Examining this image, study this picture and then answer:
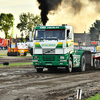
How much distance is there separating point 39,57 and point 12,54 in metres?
27.6

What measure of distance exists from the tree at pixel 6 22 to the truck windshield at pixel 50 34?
7316 cm

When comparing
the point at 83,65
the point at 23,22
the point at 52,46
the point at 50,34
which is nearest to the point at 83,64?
the point at 83,65

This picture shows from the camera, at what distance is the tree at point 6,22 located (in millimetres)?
91875

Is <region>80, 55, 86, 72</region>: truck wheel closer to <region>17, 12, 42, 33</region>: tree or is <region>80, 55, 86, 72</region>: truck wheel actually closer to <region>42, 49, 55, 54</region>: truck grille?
<region>42, 49, 55, 54</region>: truck grille

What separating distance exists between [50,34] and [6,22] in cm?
7609

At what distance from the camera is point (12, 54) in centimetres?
4669

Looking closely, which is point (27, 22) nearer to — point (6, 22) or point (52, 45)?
point (6, 22)

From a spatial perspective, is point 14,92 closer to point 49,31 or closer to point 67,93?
point 67,93

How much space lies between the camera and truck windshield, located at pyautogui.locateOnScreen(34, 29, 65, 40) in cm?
1917

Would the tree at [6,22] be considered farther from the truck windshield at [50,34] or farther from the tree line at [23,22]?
the truck windshield at [50,34]

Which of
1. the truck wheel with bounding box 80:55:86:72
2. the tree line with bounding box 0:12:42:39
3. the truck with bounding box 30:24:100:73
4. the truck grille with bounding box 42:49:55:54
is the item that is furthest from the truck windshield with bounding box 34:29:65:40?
the tree line with bounding box 0:12:42:39

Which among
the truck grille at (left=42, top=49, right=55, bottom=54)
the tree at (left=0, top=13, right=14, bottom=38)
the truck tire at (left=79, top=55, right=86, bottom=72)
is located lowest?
the truck tire at (left=79, top=55, right=86, bottom=72)

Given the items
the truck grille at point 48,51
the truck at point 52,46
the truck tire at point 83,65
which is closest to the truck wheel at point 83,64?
the truck tire at point 83,65

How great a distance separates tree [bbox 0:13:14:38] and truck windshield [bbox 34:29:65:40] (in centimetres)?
7316
